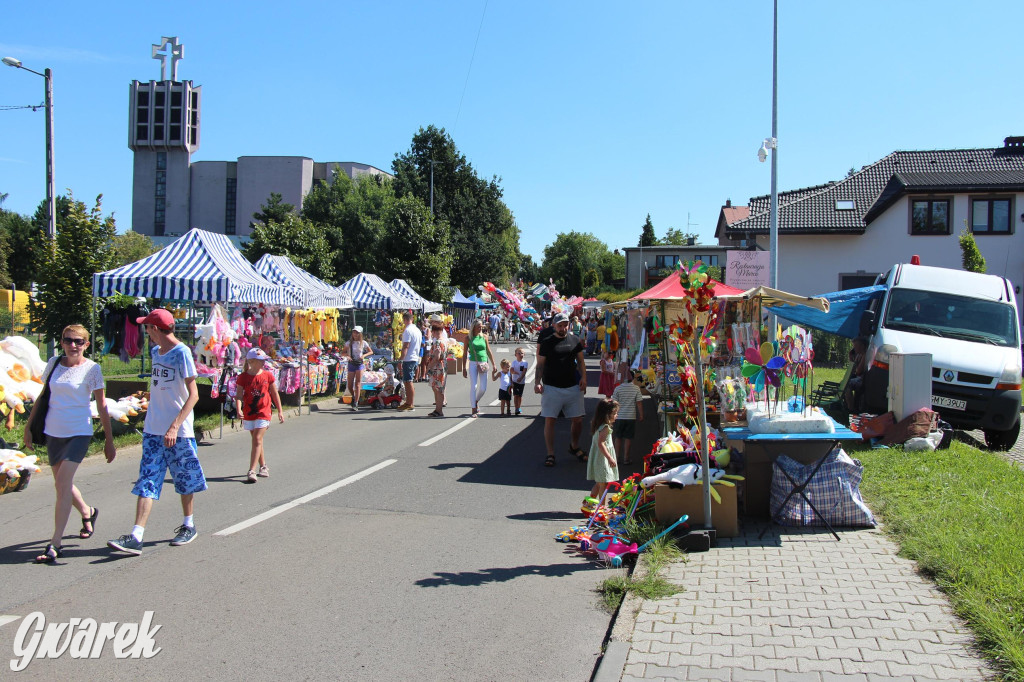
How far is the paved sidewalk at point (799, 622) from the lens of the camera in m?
3.87

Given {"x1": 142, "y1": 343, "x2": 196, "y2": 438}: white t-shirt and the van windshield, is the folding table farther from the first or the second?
the van windshield

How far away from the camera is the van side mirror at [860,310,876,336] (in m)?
12.3

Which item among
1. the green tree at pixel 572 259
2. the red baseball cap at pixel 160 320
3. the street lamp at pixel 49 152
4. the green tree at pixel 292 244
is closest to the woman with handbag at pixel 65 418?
the red baseball cap at pixel 160 320

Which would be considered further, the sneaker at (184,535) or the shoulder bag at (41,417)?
the sneaker at (184,535)

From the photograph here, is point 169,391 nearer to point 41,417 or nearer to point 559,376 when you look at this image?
point 41,417

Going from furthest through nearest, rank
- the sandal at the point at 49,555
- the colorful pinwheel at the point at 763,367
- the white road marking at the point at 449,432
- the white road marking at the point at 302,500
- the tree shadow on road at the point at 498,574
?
the white road marking at the point at 449,432 → the colorful pinwheel at the point at 763,367 → the white road marking at the point at 302,500 → the sandal at the point at 49,555 → the tree shadow on road at the point at 498,574

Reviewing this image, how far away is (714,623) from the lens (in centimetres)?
448

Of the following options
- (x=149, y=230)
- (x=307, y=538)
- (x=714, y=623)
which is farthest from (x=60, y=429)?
(x=149, y=230)

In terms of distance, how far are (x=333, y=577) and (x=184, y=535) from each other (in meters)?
1.60

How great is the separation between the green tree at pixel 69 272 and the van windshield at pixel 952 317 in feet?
55.5

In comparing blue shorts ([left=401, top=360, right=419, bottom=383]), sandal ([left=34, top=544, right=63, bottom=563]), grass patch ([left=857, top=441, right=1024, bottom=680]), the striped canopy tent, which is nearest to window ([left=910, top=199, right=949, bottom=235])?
grass patch ([left=857, top=441, right=1024, bottom=680])

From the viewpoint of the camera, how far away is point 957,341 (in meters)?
11.7

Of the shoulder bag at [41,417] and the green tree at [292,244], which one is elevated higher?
the green tree at [292,244]

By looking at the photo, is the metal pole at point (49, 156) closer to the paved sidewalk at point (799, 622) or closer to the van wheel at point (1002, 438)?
the paved sidewalk at point (799, 622)
